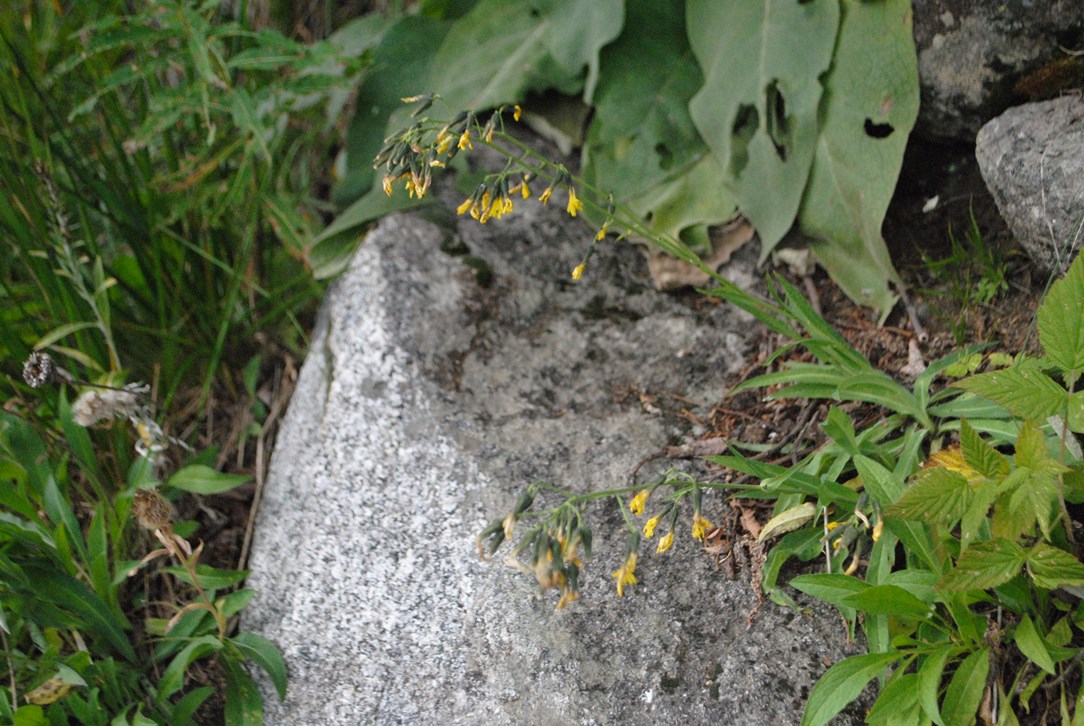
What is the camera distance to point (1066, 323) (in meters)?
1.50

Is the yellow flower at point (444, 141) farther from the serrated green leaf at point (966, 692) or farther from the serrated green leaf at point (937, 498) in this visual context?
the serrated green leaf at point (966, 692)

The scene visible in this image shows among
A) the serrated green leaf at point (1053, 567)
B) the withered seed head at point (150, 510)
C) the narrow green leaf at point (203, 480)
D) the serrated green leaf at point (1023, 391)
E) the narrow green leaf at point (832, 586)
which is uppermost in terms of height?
the serrated green leaf at point (1023, 391)

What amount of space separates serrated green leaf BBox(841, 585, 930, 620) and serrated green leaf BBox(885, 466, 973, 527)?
0.15 m

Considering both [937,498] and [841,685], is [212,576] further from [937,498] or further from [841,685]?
[937,498]

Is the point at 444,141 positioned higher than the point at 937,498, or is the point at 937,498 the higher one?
the point at 444,141

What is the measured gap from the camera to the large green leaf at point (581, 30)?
252cm

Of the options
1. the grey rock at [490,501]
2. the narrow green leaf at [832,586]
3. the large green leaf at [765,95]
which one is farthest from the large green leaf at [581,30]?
the narrow green leaf at [832,586]

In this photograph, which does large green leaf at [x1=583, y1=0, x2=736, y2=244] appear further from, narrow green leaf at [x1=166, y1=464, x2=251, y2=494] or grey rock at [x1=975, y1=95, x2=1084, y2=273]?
narrow green leaf at [x1=166, y1=464, x2=251, y2=494]

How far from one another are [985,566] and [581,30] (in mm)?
1790

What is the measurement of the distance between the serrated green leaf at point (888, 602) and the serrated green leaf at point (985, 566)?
0.08 metres

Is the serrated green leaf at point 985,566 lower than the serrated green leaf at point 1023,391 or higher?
lower

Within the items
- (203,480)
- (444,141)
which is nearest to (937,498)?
(444,141)

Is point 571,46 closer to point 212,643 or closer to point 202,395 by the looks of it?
point 202,395

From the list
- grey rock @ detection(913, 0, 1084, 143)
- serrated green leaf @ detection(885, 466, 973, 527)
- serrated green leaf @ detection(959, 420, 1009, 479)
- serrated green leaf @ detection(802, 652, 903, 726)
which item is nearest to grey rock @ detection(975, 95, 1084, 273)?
grey rock @ detection(913, 0, 1084, 143)
